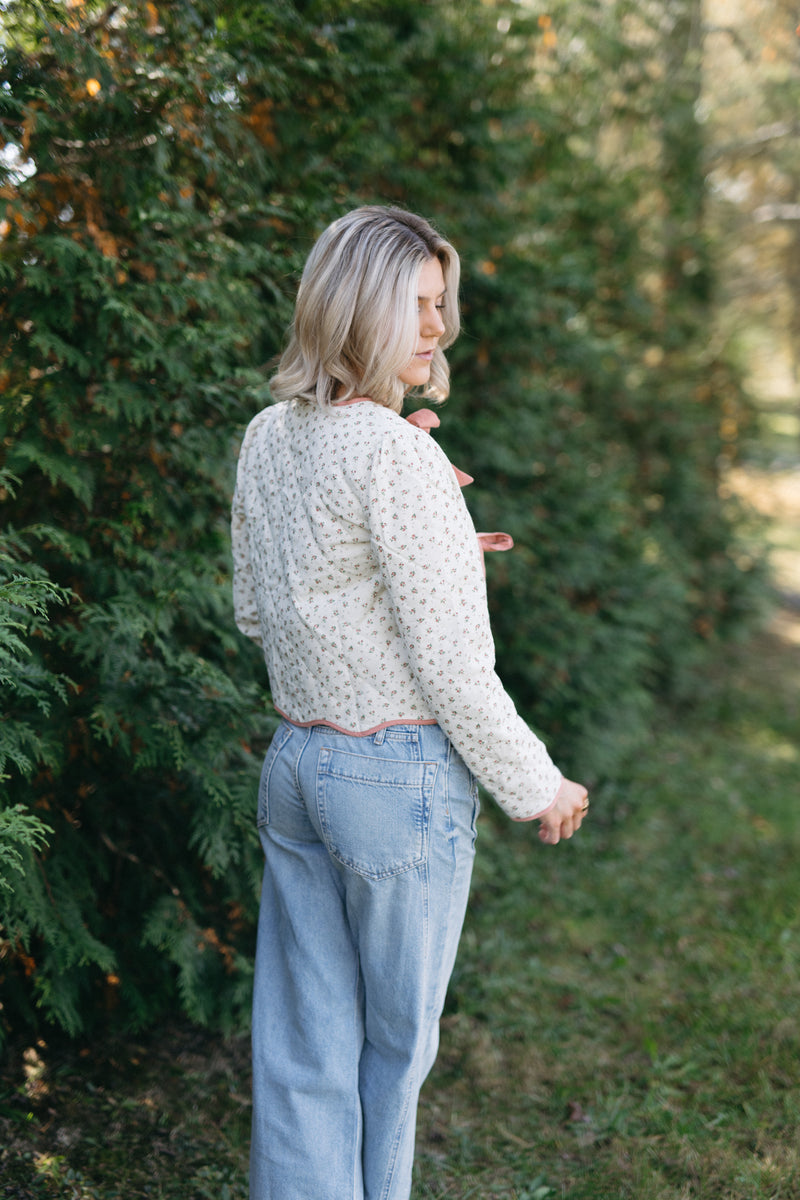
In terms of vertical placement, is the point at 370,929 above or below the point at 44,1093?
above

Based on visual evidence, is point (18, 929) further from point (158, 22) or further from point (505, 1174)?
point (158, 22)

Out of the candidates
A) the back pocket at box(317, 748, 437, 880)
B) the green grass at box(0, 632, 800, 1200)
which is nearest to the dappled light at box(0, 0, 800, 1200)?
the green grass at box(0, 632, 800, 1200)

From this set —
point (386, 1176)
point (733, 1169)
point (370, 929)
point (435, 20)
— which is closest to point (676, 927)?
point (733, 1169)

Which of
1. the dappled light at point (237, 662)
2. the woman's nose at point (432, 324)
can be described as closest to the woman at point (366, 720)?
the woman's nose at point (432, 324)

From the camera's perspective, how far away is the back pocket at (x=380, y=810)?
1.62 meters

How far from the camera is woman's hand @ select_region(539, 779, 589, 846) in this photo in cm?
170

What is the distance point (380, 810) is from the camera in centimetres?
162

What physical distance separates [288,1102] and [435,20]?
13.5ft

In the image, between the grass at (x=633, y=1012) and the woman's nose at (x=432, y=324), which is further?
the grass at (x=633, y=1012)

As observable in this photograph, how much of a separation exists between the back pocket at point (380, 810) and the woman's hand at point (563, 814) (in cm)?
23

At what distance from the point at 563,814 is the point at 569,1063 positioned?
1599 mm

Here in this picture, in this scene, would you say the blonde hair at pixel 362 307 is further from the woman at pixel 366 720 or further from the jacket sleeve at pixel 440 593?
the jacket sleeve at pixel 440 593

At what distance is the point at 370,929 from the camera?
67.2 inches

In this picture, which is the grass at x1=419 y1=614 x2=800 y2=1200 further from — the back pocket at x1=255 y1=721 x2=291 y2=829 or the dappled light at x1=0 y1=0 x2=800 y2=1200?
the back pocket at x1=255 y1=721 x2=291 y2=829
